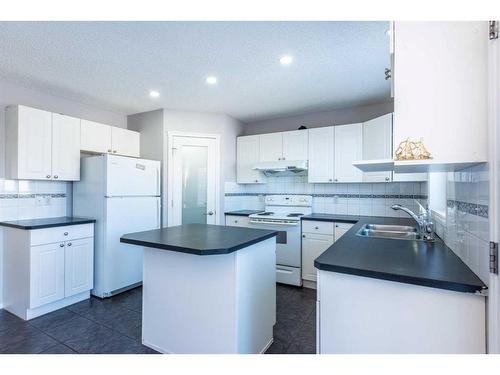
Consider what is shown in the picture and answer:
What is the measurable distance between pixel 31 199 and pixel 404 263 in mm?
3643

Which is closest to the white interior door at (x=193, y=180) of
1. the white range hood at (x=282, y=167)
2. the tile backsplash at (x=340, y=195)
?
the tile backsplash at (x=340, y=195)

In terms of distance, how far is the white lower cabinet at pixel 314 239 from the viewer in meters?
3.22

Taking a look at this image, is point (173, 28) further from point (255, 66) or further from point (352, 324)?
point (352, 324)

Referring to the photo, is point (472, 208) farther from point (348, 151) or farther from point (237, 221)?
point (237, 221)

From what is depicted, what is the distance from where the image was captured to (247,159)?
4230mm

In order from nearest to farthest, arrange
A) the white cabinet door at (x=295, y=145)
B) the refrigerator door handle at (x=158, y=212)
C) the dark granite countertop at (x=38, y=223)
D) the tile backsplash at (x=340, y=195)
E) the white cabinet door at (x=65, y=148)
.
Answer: the dark granite countertop at (x=38, y=223) → the white cabinet door at (x=65, y=148) → the tile backsplash at (x=340, y=195) → the refrigerator door handle at (x=158, y=212) → the white cabinet door at (x=295, y=145)

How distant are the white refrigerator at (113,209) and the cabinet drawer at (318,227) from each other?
2.06m

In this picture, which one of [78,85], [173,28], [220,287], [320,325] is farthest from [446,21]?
[78,85]

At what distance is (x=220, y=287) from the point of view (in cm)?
172

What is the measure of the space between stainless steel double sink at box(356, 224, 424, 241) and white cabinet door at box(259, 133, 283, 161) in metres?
1.72

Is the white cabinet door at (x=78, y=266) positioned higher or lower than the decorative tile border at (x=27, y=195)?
lower

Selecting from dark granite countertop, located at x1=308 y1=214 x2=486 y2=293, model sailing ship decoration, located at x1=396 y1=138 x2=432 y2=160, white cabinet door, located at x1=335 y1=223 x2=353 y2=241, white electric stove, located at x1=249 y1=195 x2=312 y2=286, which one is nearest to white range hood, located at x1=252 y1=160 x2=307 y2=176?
white electric stove, located at x1=249 y1=195 x2=312 y2=286

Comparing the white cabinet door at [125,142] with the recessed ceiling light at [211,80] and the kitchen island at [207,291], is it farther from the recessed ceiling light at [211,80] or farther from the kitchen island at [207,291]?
the kitchen island at [207,291]
